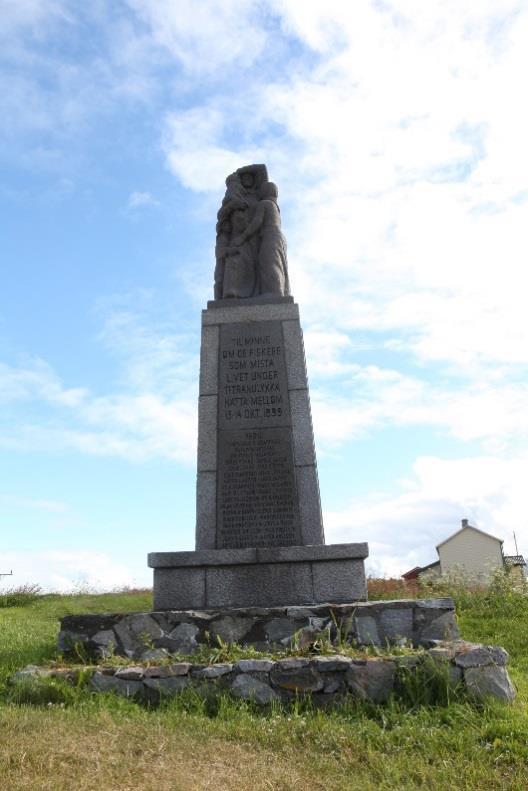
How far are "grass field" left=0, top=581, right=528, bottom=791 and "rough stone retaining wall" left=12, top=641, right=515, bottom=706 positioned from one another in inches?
A: 5.7

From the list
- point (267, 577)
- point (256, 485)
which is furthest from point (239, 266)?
point (267, 577)

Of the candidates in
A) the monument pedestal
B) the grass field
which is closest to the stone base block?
the monument pedestal

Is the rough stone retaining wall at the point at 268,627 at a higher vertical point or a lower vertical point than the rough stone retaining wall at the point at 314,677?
higher

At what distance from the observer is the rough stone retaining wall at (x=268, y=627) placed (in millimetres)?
5410

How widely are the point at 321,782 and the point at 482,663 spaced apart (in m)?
1.63

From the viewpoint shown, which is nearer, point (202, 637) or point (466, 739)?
point (466, 739)

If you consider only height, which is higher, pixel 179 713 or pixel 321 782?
pixel 179 713

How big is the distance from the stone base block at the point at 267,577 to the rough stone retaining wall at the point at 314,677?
1345 millimetres

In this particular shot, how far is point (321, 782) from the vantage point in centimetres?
348

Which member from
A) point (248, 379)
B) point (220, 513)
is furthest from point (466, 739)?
point (248, 379)

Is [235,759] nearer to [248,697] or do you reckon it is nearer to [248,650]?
[248,697]

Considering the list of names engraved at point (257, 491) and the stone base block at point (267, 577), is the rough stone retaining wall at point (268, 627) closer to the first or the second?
the stone base block at point (267, 577)

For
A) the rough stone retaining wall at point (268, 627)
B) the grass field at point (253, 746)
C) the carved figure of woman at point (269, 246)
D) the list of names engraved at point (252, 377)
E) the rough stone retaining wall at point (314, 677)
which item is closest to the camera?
the grass field at point (253, 746)

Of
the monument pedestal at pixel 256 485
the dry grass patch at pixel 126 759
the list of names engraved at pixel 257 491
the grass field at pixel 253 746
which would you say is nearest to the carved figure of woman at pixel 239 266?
the monument pedestal at pixel 256 485
